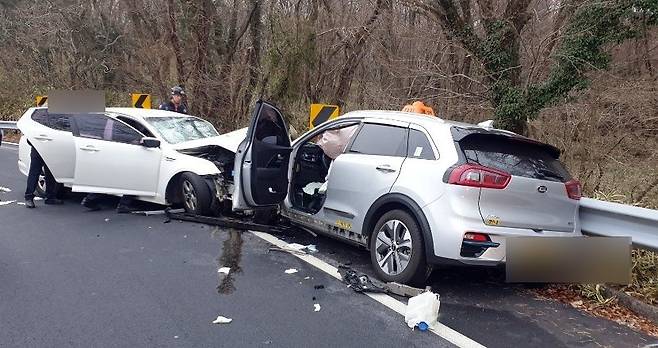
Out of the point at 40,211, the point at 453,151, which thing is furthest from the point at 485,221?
the point at 40,211

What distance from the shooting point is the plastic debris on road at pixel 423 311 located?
410 cm

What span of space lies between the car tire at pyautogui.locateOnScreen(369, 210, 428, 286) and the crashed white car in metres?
2.92

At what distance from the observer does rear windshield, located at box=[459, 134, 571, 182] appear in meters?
4.64

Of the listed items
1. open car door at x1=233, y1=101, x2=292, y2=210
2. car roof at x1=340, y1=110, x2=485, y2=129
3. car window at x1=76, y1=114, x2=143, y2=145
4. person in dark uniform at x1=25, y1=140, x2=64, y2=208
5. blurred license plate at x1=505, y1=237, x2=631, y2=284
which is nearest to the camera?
blurred license plate at x1=505, y1=237, x2=631, y2=284

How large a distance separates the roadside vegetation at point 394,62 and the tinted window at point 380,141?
2.13m

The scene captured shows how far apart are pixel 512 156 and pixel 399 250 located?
1.28m

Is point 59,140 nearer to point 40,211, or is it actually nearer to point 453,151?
point 40,211

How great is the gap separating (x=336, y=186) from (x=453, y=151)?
1.51 m

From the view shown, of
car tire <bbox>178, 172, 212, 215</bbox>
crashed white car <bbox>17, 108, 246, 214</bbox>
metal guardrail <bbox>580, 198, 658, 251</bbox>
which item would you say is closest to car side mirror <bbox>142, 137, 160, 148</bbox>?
crashed white car <bbox>17, 108, 246, 214</bbox>

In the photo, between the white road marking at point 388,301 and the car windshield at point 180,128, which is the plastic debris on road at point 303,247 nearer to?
the white road marking at point 388,301

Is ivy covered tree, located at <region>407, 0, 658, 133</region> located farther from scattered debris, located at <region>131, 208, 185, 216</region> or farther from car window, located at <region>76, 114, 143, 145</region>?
car window, located at <region>76, 114, 143, 145</region>

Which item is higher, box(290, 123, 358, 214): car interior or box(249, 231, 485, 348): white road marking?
box(290, 123, 358, 214): car interior

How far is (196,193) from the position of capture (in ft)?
23.8

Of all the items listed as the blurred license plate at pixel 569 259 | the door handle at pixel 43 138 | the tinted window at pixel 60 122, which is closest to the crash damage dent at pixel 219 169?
the tinted window at pixel 60 122
